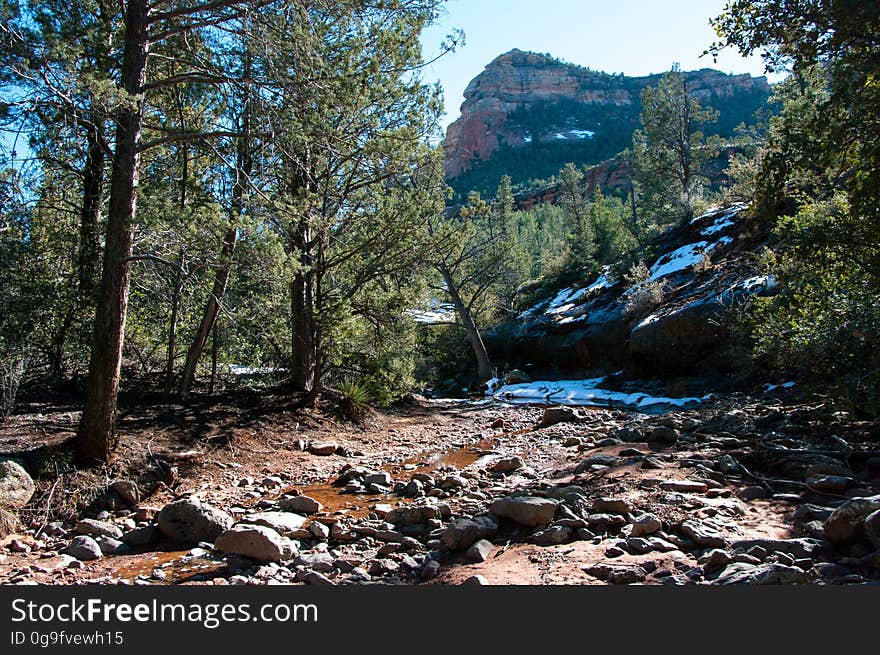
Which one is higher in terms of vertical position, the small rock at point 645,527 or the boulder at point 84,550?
the small rock at point 645,527

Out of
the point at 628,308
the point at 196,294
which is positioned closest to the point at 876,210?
the point at 196,294

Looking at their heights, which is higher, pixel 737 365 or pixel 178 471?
pixel 737 365

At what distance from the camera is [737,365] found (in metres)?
12.4

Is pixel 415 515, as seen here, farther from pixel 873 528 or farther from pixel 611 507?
pixel 873 528

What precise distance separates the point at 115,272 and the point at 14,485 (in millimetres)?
2248

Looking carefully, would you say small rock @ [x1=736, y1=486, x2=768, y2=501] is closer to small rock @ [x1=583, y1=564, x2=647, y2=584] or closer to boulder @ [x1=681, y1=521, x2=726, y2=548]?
boulder @ [x1=681, y1=521, x2=726, y2=548]

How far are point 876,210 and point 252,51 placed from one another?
664 cm

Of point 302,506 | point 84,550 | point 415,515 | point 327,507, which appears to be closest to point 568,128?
point 327,507

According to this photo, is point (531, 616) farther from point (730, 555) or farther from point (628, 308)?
point (628, 308)

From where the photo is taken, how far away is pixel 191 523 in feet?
14.8

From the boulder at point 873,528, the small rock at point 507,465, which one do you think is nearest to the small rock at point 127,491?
the small rock at point 507,465

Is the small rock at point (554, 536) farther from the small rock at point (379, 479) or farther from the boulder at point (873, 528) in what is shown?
the small rock at point (379, 479)

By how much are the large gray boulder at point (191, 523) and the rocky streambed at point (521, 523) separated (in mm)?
12

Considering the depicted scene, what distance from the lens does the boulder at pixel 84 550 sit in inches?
Result: 160
